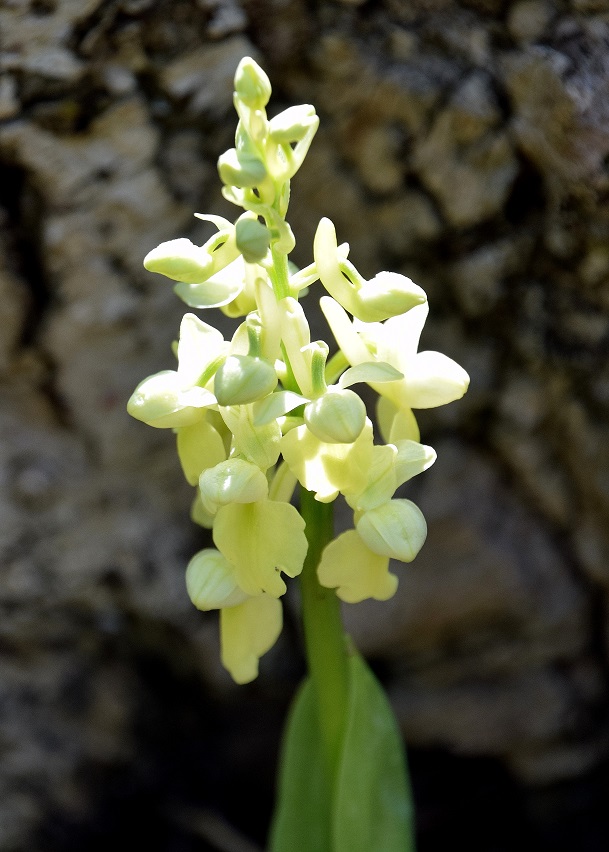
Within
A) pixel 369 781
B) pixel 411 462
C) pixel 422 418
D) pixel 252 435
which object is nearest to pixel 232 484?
pixel 252 435

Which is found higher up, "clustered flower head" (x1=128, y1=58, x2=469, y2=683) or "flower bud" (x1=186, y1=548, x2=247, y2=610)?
"clustered flower head" (x1=128, y1=58, x2=469, y2=683)

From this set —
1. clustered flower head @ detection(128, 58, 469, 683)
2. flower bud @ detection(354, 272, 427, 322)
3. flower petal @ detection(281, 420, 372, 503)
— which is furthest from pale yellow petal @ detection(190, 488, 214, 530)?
flower bud @ detection(354, 272, 427, 322)

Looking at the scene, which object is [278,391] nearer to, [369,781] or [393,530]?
[393,530]

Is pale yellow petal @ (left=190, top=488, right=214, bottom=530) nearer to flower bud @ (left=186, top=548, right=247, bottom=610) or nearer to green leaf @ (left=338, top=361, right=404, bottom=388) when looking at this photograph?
flower bud @ (left=186, top=548, right=247, bottom=610)

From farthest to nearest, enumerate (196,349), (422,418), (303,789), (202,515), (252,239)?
(422,418) < (303,789) < (202,515) < (196,349) < (252,239)

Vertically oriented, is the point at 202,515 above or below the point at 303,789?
above

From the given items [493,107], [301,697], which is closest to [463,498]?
[301,697]

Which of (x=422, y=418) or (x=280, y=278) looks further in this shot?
(x=422, y=418)

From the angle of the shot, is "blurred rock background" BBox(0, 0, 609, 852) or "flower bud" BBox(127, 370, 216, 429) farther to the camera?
"blurred rock background" BBox(0, 0, 609, 852)
